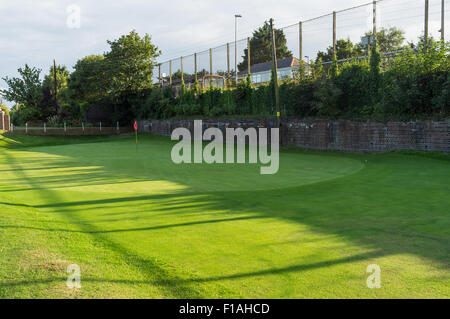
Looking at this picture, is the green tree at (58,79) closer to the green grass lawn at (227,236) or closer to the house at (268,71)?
the house at (268,71)

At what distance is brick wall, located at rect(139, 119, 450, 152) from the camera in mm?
21828

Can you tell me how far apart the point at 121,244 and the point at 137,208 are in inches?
129

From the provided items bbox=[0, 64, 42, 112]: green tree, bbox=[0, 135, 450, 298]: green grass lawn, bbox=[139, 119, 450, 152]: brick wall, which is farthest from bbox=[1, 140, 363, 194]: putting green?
bbox=[0, 64, 42, 112]: green tree

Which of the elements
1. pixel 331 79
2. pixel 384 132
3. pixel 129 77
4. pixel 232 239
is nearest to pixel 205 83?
pixel 129 77

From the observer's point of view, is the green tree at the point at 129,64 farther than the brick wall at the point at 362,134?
Yes

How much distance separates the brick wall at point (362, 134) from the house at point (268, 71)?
5.50m

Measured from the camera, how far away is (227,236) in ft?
24.3

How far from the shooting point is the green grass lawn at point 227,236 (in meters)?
4.96

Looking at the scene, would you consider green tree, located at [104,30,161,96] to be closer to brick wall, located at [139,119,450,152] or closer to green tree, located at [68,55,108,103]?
green tree, located at [68,55,108,103]

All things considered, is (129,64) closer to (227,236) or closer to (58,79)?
(58,79)

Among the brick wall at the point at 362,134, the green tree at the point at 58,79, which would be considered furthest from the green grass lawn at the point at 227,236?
the green tree at the point at 58,79

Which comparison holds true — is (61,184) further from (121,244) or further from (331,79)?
(331,79)

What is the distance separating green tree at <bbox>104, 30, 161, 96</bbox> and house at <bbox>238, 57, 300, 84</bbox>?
14.9 metres

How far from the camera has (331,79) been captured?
29.5 m
